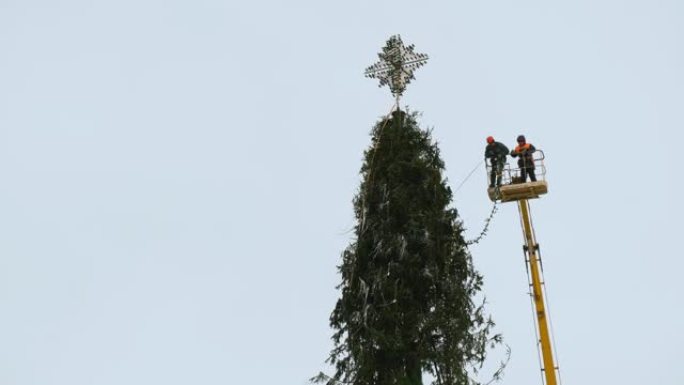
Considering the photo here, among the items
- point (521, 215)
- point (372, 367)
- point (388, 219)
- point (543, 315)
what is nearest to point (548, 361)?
point (543, 315)

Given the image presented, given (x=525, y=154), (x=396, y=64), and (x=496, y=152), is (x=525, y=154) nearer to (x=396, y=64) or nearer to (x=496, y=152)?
(x=496, y=152)

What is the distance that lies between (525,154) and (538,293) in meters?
3.07

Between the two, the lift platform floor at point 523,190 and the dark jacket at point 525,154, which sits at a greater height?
the dark jacket at point 525,154

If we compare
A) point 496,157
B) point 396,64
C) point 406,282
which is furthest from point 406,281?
point 396,64

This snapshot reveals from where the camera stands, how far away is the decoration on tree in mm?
28734

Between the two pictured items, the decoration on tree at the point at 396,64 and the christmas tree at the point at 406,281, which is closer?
the christmas tree at the point at 406,281

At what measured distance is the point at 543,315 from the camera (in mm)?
21234

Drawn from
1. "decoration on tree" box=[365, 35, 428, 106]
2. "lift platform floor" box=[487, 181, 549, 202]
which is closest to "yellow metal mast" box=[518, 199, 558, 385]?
"lift platform floor" box=[487, 181, 549, 202]

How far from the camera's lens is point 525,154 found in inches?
880

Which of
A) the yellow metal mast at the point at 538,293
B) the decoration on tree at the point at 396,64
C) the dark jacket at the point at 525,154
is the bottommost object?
the yellow metal mast at the point at 538,293

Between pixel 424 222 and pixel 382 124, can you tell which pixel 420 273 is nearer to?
pixel 424 222

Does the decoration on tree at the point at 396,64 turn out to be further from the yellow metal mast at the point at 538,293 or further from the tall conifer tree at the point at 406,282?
the yellow metal mast at the point at 538,293

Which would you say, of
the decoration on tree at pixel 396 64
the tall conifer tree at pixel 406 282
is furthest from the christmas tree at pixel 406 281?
the decoration on tree at pixel 396 64

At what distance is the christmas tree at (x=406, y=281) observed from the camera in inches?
932
